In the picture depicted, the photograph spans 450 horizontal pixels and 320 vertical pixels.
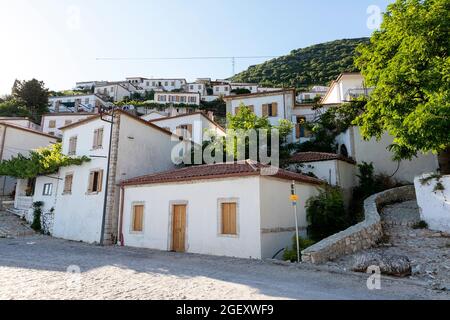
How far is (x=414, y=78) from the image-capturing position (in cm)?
1264

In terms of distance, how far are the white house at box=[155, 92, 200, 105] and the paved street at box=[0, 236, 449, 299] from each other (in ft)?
178

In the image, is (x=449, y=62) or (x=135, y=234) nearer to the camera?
(x=449, y=62)

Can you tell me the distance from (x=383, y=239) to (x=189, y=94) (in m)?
57.0

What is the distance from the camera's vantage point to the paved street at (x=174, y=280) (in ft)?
21.4

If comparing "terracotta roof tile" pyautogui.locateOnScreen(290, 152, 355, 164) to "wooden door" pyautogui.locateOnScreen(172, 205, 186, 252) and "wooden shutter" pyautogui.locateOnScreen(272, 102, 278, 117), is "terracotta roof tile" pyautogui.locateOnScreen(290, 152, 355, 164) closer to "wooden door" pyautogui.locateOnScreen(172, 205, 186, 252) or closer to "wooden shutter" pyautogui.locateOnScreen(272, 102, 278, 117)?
"wooden shutter" pyautogui.locateOnScreen(272, 102, 278, 117)

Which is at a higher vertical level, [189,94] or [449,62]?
[189,94]

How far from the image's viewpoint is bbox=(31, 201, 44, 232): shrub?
19.9 metres

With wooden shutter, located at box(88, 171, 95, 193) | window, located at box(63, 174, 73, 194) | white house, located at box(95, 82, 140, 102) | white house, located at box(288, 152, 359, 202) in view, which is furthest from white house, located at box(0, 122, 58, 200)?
white house, located at box(95, 82, 140, 102)

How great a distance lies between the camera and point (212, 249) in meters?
12.3

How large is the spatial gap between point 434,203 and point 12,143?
32954 millimetres
